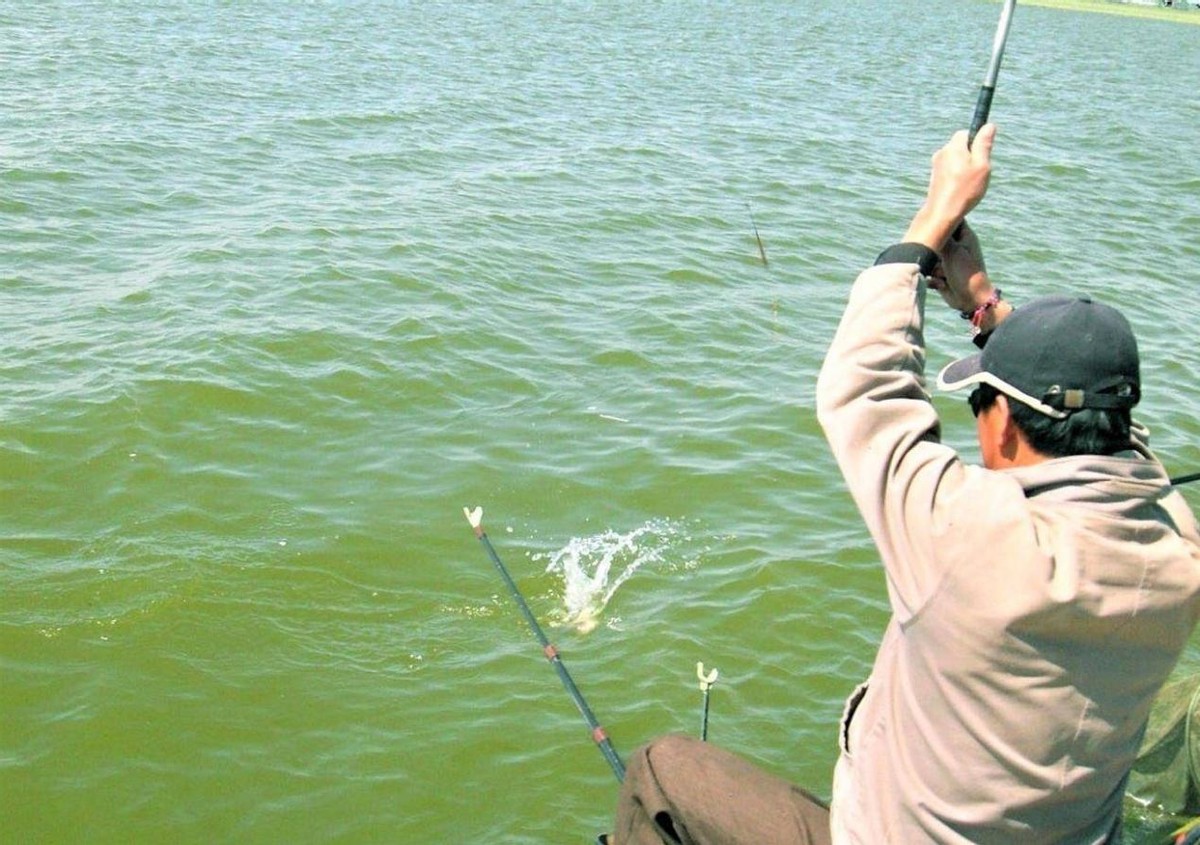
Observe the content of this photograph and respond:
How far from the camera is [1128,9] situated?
186 ft

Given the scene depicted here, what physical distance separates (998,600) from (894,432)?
379mm

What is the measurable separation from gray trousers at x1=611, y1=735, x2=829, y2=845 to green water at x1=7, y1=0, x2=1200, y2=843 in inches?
89.3

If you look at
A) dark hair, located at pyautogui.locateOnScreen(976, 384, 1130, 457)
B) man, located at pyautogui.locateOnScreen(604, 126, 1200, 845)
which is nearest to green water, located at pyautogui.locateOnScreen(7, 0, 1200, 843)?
man, located at pyautogui.locateOnScreen(604, 126, 1200, 845)

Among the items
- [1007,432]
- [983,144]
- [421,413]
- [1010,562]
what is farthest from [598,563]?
[1010,562]

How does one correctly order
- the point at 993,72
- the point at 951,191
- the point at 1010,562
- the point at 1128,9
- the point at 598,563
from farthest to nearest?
the point at 1128,9 → the point at 598,563 → the point at 993,72 → the point at 951,191 → the point at 1010,562

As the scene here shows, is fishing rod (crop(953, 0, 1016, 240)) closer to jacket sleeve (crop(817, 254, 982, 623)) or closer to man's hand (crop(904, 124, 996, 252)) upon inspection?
man's hand (crop(904, 124, 996, 252))

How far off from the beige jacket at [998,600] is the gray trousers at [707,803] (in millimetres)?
497

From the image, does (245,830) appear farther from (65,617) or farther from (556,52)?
(556,52)

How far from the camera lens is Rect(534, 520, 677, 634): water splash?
7.25 metres

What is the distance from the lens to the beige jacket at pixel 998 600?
2426 millimetres

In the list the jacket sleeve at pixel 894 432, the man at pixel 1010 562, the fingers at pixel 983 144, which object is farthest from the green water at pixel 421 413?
the fingers at pixel 983 144

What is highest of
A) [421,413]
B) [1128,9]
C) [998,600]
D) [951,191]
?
[951,191]

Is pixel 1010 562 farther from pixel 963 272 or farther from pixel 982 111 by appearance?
pixel 982 111

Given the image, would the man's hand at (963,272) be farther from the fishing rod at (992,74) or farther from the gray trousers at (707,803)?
the gray trousers at (707,803)
